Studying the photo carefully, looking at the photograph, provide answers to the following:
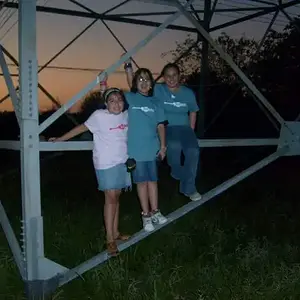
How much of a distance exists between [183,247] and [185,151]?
1513 mm

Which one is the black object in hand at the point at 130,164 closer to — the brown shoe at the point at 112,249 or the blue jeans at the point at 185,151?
the blue jeans at the point at 185,151

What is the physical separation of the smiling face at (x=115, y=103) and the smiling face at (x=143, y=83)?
218 millimetres

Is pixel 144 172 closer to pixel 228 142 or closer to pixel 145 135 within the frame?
pixel 145 135

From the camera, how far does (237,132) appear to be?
14.4 meters

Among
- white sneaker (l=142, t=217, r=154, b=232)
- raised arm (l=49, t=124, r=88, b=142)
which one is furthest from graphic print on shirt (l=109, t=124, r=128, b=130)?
white sneaker (l=142, t=217, r=154, b=232)

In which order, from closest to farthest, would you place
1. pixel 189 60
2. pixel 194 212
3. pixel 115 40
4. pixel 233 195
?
pixel 194 212
pixel 233 195
pixel 115 40
pixel 189 60

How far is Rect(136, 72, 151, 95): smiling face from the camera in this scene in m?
5.70

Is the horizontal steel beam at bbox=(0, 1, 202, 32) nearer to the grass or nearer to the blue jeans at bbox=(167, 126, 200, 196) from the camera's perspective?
the grass

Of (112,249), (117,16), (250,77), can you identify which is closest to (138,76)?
(112,249)

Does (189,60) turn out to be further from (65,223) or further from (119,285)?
(119,285)

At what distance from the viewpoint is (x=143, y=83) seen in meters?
5.72

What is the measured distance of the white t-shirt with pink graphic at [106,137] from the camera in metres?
5.62

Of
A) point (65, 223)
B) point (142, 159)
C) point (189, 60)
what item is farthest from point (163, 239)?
point (189, 60)

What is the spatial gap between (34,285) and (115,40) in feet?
21.7
